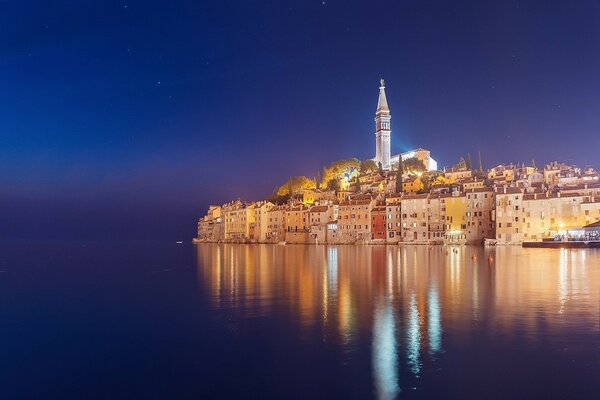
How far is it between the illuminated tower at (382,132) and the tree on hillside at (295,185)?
2095cm

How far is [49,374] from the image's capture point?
11.2 metres

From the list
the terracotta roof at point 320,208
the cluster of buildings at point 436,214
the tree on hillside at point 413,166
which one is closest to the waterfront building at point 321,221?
the terracotta roof at point 320,208

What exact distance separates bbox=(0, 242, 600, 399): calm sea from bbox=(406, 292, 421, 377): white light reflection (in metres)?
0.06

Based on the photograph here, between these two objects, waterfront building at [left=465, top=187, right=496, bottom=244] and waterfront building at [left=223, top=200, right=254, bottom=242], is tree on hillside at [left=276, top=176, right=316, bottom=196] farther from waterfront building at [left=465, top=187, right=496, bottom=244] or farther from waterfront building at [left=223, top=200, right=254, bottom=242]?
waterfront building at [left=465, top=187, right=496, bottom=244]

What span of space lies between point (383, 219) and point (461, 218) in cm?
1290

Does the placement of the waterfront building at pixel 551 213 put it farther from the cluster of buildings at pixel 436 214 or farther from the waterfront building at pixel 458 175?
the waterfront building at pixel 458 175

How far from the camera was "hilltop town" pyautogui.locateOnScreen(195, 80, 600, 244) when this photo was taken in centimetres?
6794

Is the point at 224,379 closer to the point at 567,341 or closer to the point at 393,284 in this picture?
the point at 567,341

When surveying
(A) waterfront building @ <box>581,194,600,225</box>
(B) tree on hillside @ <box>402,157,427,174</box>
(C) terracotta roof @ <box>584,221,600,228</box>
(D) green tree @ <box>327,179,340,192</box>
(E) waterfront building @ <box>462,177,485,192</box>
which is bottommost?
(C) terracotta roof @ <box>584,221,600,228</box>

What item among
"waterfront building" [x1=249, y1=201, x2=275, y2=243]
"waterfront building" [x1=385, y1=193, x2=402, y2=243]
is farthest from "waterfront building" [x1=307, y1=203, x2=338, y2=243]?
"waterfront building" [x1=249, y1=201, x2=275, y2=243]

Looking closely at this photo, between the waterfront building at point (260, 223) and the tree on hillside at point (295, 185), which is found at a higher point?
the tree on hillside at point (295, 185)

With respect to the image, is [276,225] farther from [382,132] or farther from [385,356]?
[385,356]

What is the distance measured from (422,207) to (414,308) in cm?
6174

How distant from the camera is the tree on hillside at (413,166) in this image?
112 meters
